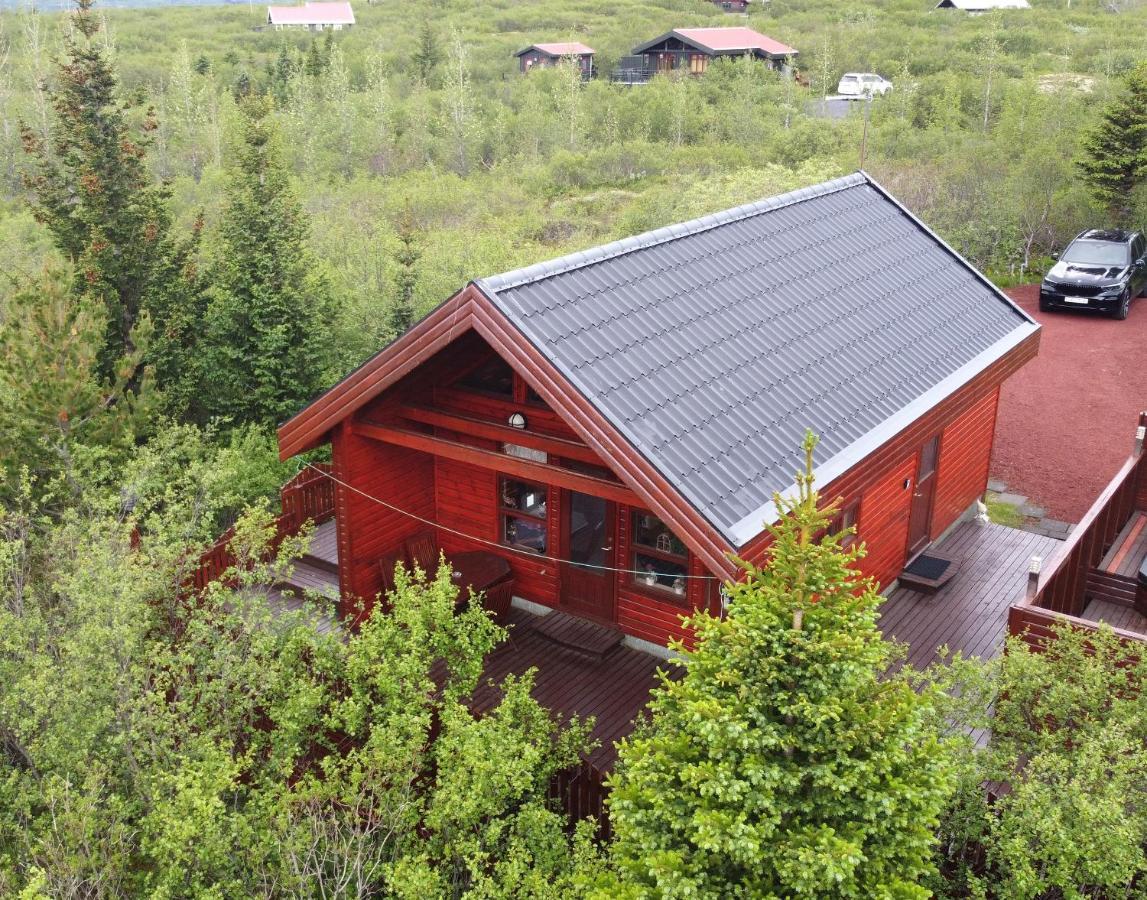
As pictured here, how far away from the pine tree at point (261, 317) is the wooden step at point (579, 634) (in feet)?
28.0

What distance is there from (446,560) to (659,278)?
413 centimetres

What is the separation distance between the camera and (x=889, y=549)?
11.9 metres

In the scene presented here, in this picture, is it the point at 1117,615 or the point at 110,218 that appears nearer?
the point at 1117,615

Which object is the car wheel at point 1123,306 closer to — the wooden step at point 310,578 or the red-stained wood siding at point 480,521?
the red-stained wood siding at point 480,521

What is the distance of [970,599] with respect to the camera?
11945 mm

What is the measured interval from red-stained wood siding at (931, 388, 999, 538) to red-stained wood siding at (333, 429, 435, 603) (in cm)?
630

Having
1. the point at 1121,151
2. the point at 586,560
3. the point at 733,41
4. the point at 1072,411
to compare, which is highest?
the point at 733,41

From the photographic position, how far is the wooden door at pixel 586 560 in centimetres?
1095

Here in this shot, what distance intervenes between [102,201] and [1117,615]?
52.7ft

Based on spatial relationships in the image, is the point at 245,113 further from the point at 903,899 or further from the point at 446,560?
the point at 903,899

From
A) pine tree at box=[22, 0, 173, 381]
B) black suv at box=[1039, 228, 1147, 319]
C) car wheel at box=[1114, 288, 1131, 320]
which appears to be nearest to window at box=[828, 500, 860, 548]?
pine tree at box=[22, 0, 173, 381]

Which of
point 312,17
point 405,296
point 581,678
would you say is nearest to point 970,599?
point 581,678

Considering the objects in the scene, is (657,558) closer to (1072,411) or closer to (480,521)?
(480,521)

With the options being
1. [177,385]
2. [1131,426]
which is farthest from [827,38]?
[177,385]
